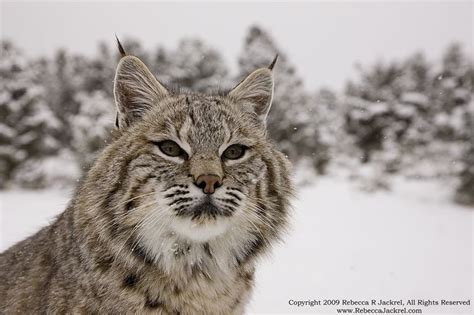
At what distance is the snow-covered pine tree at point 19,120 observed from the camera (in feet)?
65.5

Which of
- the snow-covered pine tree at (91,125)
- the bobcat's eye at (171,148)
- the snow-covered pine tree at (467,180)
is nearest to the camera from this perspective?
the bobcat's eye at (171,148)

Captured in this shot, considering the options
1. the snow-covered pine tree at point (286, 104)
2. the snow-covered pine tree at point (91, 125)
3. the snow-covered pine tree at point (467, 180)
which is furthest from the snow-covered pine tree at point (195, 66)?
the snow-covered pine tree at point (467, 180)

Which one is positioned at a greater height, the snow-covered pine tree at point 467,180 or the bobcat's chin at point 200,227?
the bobcat's chin at point 200,227

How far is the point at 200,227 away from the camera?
3.10m

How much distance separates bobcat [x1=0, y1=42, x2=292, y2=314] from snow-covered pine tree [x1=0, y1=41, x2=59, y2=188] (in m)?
17.9

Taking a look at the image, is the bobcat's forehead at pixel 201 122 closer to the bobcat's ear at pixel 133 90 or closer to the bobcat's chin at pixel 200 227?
the bobcat's ear at pixel 133 90

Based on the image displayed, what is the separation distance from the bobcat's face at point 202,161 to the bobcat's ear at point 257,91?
0.21 m

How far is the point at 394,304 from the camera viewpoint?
236 inches

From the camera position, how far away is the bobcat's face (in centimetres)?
307

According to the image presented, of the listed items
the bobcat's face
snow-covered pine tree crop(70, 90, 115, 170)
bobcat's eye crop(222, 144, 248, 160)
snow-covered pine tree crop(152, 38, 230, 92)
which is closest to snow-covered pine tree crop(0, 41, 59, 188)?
snow-covered pine tree crop(70, 90, 115, 170)

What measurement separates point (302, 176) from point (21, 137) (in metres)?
12.9

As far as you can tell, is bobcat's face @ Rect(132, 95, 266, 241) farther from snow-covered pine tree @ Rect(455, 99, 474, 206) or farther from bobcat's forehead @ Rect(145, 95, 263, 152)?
snow-covered pine tree @ Rect(455, 99, 474, 206)

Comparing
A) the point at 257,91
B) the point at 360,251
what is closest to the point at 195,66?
the point at 360,251

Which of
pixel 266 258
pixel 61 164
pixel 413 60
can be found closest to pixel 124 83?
pixel 266 258
